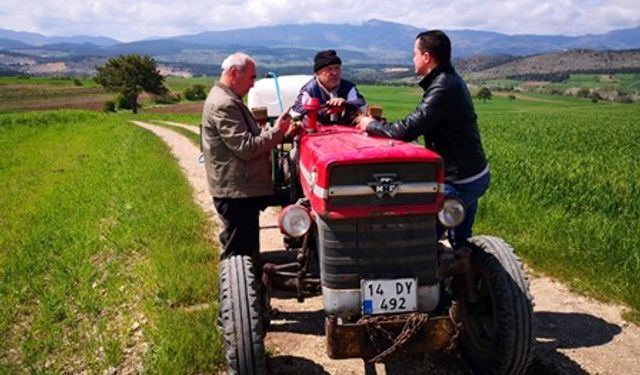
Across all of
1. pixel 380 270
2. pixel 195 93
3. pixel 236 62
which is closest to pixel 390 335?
pixel 380 270

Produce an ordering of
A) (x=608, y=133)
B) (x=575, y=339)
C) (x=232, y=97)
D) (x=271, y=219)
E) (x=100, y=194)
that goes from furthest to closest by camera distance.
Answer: (x=608, y=133)
(x=100, y=194)
(x=271, y=219)
(x=575, y=339)
(x=232, y=97)

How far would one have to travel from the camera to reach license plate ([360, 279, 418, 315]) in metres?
3.70

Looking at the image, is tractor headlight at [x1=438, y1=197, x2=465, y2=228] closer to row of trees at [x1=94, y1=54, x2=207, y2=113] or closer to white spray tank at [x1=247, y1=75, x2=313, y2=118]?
white spray tank at [x1=247, y1=75, x2=313, y2=118]

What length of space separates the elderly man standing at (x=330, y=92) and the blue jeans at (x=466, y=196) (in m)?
1.42

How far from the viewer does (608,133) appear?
Answer: 25.1 meters

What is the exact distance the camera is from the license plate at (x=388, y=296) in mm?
3697

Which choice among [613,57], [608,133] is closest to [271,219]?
[608,133]

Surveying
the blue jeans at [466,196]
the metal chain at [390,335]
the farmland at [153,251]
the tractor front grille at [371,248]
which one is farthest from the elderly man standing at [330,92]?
the metal chain at [390,335]

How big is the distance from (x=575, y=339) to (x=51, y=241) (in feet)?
23.7

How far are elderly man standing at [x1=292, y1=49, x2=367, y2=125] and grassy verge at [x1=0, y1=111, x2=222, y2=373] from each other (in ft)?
7.27

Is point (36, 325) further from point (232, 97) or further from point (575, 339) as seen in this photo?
point (575, 339)

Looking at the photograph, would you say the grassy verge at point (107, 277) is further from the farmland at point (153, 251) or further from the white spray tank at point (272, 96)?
the white spray tank at point (272, 96)

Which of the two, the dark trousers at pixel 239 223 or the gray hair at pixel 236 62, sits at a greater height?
the gray hair at pixel 236 62

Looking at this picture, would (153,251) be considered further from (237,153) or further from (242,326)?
(242,326)
